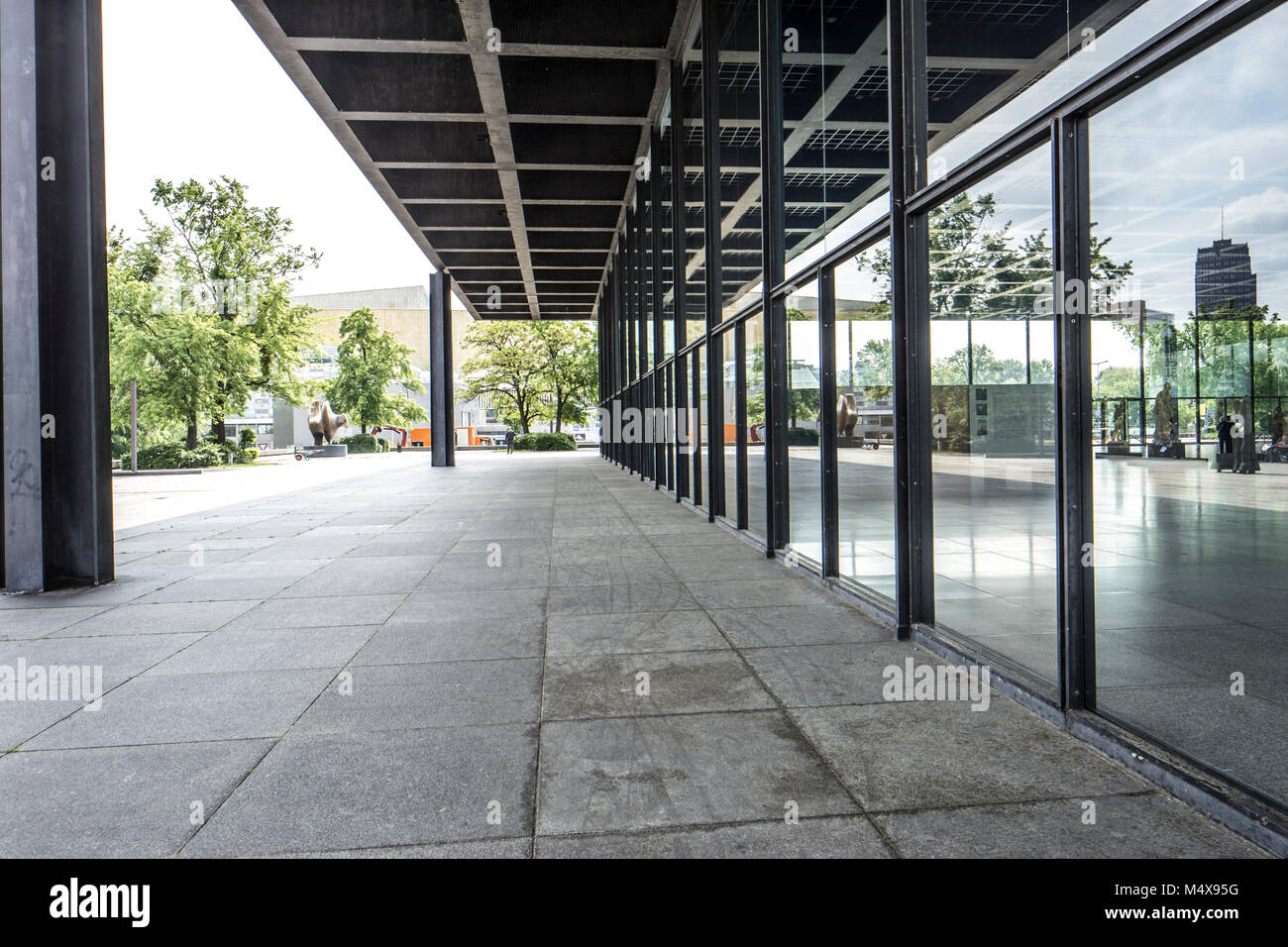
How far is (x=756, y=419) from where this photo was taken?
10.8 meters

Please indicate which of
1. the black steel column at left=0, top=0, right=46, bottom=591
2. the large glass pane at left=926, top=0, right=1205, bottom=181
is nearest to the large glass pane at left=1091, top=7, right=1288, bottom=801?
the large glass pane at left=926, top=0, right=1205, bottom=181

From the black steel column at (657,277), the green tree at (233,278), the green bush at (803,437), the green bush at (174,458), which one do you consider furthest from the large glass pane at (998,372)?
the green tree at (233,278)

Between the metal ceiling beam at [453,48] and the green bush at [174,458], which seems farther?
the green bush at [174,458]

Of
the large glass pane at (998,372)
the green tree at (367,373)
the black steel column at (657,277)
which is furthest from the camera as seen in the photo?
the green tree at (367,373)

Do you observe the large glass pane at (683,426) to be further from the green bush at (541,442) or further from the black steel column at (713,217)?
the green bush at (541,442)

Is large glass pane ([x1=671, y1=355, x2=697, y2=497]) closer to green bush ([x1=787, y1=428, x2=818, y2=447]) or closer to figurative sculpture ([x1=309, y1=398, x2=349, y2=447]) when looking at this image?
green bush ([x1=787, y1=428, x2=818, y2=447])

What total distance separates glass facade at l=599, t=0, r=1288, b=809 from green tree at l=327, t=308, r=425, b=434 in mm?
48283

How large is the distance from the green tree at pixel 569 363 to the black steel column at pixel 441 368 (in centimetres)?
2188

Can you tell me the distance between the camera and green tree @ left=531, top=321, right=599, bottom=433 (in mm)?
55125

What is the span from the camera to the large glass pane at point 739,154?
10.4 metres

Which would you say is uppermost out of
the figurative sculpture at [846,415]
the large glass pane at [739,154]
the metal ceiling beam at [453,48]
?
the metal ceiling beam at [453,48]

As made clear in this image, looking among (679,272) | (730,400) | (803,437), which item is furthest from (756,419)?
(679,272)
